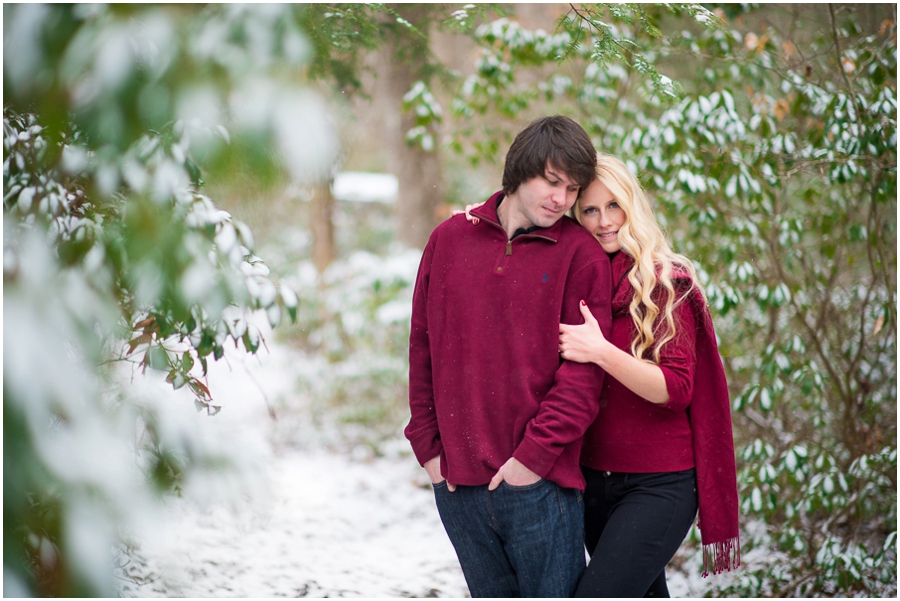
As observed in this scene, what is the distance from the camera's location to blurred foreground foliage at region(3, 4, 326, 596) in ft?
2.65

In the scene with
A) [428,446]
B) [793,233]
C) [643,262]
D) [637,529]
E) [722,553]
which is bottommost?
[722,553]

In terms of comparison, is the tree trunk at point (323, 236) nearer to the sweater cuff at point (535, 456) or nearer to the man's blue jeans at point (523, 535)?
the man's blue jeans at point (523, 535)

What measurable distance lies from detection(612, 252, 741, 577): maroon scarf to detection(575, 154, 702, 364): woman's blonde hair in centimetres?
4

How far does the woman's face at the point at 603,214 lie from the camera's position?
1.81 m

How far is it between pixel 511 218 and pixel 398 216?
4.10 metres

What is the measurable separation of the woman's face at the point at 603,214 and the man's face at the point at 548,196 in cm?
13

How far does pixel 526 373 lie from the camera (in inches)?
65.5

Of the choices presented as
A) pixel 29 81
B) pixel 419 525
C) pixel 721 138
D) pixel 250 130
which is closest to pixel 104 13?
pixel 29 81

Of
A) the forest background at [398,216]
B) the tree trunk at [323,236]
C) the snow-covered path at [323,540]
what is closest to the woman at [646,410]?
the forest background at [398,216]

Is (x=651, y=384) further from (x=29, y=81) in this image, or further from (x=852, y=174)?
(x=852, y=174)

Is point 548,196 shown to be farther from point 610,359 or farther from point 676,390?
point 676,390

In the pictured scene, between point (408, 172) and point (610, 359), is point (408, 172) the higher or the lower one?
the higher one

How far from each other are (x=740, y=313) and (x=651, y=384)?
2273 mm

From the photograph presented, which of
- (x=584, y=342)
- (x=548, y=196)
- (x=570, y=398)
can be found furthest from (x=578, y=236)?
(x=570, y=398)
